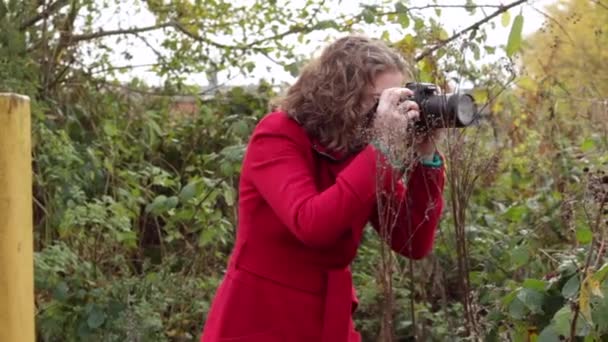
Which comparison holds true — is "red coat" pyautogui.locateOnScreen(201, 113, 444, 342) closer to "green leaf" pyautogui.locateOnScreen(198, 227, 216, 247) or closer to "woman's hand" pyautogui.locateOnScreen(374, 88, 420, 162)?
"woman's hand" pyautogui.locateOnScreen(374, 88, 420, 162)

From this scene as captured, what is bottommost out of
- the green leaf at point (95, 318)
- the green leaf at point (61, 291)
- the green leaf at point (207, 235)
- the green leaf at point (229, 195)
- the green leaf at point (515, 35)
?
the green leaf at point (95, 318)

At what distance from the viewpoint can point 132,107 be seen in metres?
6.89

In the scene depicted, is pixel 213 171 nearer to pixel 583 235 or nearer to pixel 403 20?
pixel 403 20

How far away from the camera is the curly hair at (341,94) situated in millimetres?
3166

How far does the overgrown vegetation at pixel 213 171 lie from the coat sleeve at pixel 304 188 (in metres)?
0.73

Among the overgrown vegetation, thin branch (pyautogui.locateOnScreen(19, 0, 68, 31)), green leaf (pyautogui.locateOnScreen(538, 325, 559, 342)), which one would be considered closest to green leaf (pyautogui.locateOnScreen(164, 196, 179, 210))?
the overgrown vegetation

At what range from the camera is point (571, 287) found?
3367mm

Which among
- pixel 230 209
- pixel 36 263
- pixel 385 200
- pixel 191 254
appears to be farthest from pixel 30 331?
pixel 191 254

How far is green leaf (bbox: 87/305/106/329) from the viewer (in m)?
5.15

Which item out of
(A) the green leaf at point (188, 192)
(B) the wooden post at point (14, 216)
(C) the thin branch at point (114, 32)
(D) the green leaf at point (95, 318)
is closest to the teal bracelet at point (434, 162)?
(B) the wooden post at point (14, 216)

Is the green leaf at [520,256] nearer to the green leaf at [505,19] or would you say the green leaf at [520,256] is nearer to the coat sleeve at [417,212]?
the green leaf at [505,19]

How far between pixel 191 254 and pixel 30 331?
12.2ft

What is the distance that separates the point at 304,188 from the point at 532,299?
1019 mm

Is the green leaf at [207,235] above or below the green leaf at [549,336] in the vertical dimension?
above
